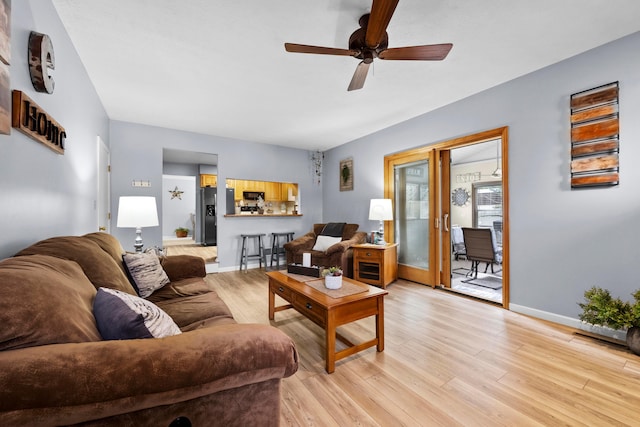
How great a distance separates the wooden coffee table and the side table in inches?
64.1

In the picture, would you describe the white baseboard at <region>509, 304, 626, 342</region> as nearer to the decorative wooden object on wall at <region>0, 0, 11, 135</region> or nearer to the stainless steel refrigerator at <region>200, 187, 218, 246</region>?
the decorative wooden object on wall at <region>0, 0, 11, 135</region>

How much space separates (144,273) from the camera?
81.1 inches

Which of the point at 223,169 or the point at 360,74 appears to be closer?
the point at 360,74

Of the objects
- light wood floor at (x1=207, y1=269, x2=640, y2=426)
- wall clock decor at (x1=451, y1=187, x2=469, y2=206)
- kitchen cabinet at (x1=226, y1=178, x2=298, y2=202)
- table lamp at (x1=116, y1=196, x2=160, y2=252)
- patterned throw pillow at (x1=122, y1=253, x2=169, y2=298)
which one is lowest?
light wood floor at (x1=207, y1=269, x2=640, y2=426)

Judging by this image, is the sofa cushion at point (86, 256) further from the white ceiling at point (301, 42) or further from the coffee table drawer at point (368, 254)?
the coffee table drawer at point (368, 254)

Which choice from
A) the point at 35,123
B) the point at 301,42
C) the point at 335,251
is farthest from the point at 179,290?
the point at 335,251

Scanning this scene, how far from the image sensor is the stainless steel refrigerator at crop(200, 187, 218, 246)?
7.90m

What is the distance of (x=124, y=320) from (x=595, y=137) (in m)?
3.70

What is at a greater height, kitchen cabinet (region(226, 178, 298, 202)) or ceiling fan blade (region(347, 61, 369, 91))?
ceiling fan blade (region(347, 61, 369, 91))

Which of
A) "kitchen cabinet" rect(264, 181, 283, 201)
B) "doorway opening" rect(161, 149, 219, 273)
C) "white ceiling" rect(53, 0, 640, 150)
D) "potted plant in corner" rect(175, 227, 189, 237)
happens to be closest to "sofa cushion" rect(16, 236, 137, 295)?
"white ceiling" rect(53, 0, 640, 150)

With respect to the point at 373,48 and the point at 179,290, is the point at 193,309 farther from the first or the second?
the point at 373,48

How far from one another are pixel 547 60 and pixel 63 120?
14.2ft

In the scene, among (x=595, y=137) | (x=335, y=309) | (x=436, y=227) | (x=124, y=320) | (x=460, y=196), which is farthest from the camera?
Answer: (x=460, y=196)

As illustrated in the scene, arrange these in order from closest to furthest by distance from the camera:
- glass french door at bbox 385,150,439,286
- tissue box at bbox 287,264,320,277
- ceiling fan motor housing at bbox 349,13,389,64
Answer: ceiling fan motor housing at bbox 349,13,389,64 < tissue box at bbox 287,264,320,277 < glass french door at bbox 385,150,439,286
